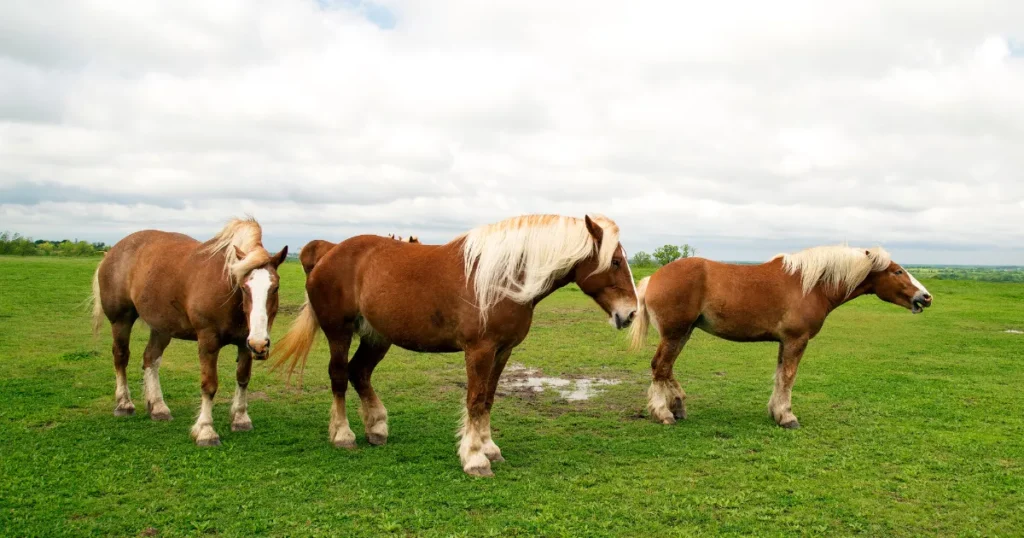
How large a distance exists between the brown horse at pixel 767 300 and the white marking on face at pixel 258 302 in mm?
3960

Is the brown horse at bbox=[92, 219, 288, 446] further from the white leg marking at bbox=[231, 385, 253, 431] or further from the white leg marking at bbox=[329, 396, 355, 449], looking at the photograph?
the white leg marking at bbox=[329, 396, 355, 449]

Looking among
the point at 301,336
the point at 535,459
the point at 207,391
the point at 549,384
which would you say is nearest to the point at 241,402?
the point at 207,391

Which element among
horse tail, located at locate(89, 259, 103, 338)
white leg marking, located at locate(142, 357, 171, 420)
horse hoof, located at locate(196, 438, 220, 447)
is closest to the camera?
horse hoof, located at locate(196, 438, 220, 447)

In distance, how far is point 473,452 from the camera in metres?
4.82

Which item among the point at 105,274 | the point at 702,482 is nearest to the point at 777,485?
the point at 702,482

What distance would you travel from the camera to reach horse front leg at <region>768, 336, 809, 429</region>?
21.0 feet

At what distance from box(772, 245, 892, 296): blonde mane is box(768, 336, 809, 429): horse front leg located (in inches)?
23.5

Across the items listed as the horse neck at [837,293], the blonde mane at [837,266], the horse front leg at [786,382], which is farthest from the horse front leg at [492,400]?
the horse neck at [837,293]

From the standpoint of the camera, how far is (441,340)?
5.07 m

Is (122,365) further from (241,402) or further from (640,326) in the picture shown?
(640,326)

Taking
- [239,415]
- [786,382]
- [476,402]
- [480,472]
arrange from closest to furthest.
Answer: [480,472]
[476,402]
[239,415]
[786,382]

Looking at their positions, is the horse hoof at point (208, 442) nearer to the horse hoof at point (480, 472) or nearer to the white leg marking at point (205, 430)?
the white leg marking at point (205, 430)

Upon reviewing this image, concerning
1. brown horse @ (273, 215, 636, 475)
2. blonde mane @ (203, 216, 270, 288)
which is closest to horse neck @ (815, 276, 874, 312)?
brown horse @ (273, 215, 636, 475)

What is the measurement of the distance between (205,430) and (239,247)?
A: 1.66m
